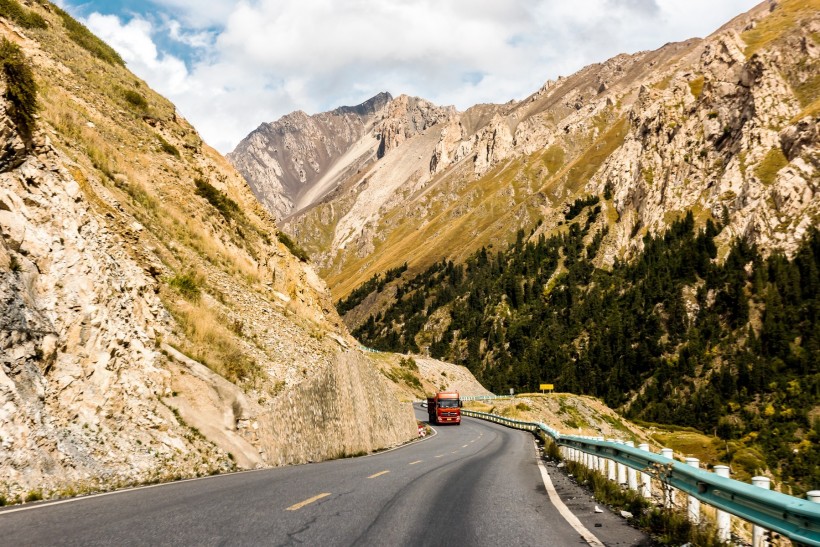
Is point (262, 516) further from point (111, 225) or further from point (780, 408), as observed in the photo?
point (780, 408)

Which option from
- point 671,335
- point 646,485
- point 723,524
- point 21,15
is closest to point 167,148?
point 21,15

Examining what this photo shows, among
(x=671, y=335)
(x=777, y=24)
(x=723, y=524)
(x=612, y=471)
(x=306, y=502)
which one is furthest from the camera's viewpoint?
(x=777, y=24)

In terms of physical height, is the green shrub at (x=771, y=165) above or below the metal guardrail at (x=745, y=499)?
above

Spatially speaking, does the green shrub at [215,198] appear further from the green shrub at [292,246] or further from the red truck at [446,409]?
the red truck at [446,409]

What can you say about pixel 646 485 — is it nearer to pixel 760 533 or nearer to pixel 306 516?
pixel 760 533

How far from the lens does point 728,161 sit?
5295 inches

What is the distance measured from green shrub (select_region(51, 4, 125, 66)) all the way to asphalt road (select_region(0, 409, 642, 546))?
36804mm

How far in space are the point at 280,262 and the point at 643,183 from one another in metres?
140

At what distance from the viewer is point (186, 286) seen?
21312 mm

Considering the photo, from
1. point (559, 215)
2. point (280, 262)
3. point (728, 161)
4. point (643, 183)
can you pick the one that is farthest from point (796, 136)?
point (280, 262)

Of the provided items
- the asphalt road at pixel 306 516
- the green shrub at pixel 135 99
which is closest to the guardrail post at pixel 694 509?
the asphalt road at pixel 306 516

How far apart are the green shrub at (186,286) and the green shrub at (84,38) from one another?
25.3 meters

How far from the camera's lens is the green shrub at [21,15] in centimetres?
3091

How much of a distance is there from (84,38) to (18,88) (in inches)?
1191
